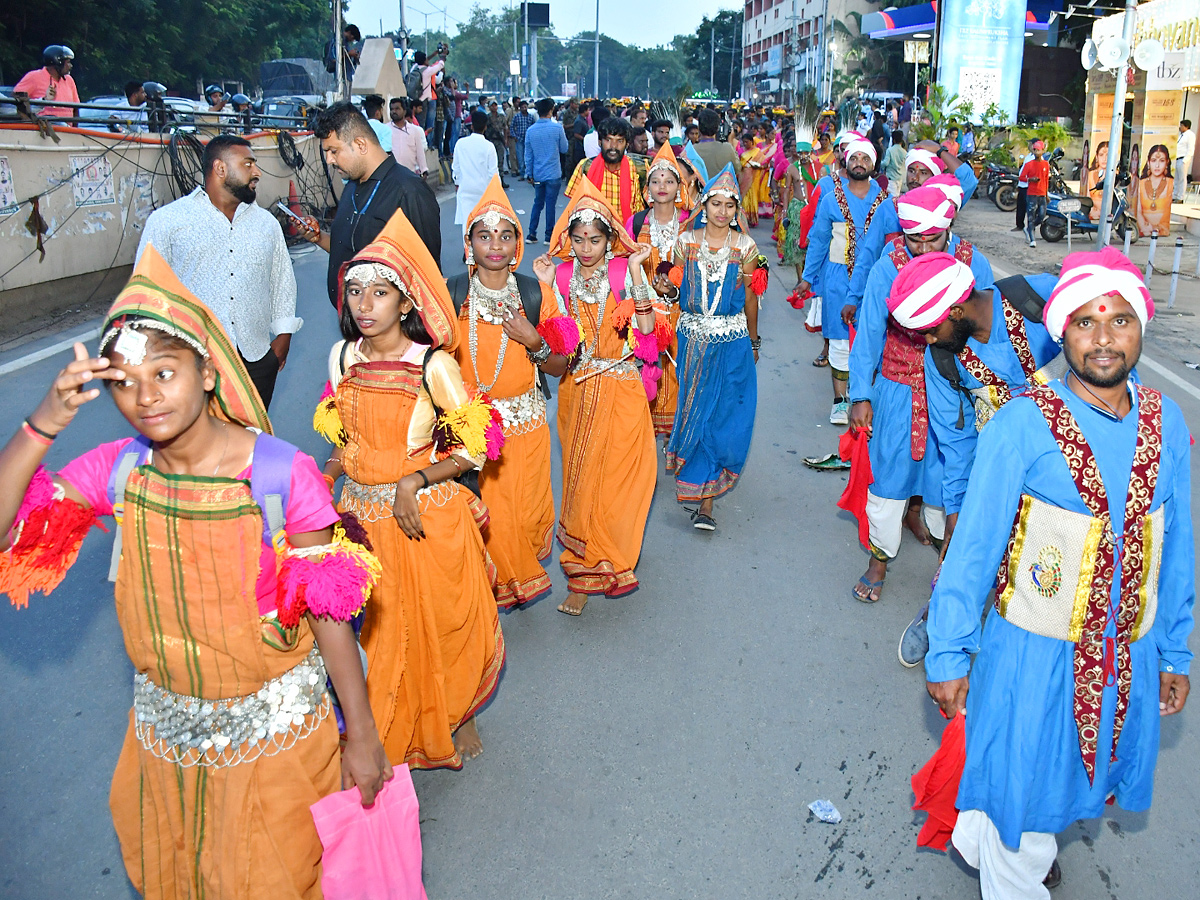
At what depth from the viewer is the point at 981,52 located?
31422mm

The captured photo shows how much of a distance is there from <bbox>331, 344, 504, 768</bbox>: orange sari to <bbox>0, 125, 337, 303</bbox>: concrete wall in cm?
801

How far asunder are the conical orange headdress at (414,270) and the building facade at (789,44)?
52.0 m

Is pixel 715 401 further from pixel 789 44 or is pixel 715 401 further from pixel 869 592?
pixel 789 44

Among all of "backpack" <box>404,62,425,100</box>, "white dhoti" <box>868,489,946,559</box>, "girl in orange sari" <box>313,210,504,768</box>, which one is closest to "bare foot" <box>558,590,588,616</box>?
"girl in orange sari" <box>313,210,504,768</box>

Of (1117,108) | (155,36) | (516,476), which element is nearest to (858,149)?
(516,476)

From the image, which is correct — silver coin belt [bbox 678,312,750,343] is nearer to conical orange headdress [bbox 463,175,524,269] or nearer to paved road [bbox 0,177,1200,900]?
paved road [bbox 0,177,1200,900]

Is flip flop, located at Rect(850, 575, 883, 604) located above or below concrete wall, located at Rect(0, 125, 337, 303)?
below

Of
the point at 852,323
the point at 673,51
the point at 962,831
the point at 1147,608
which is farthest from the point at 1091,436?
the point at 673,51

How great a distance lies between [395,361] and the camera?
3324mm

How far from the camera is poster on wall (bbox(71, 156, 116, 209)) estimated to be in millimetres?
10672

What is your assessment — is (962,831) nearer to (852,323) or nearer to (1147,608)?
(1147,608)

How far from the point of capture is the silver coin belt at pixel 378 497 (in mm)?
3338

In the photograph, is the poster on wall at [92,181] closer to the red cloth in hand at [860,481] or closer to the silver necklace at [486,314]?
the silver necklace at [486,314]

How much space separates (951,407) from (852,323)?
3.04 metres
